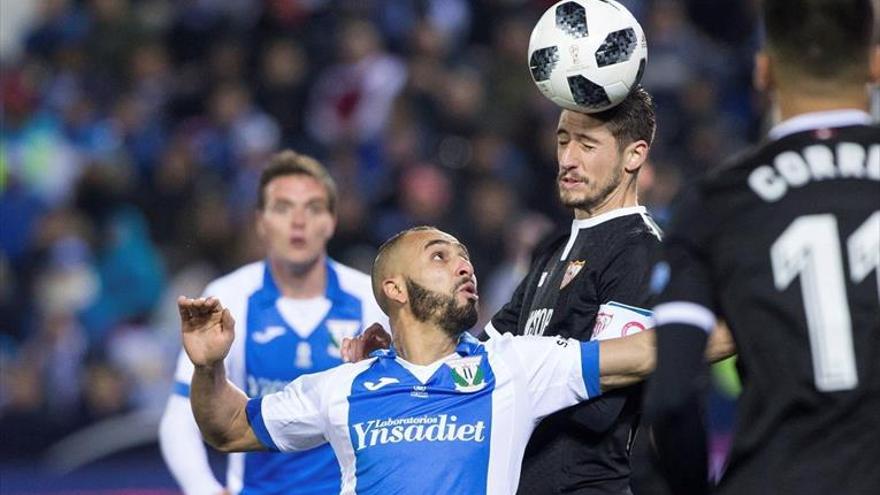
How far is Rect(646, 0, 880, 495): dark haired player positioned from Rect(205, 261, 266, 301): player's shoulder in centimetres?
405

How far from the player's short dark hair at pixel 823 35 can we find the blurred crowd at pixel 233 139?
836 centimetres

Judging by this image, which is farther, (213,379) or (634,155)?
(634,155)

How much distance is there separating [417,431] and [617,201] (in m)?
1.10

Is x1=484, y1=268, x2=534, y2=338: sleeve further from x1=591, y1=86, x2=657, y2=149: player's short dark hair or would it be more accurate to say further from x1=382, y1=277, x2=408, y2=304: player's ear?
x1=591, y1=86, x2=657, y2=149: player's short dark hair

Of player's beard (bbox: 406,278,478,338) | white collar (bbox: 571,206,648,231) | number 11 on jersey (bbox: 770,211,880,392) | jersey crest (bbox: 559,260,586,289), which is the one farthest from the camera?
white collar (bbox: 571,206,648,231)

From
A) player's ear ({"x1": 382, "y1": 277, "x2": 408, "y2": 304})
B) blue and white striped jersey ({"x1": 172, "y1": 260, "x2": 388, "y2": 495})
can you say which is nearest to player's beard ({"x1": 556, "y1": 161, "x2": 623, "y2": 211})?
player's ear ({"x1": 382, "y1": 277, "x2": 408, "y2": 304})

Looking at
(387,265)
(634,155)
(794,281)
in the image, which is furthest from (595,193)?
(794,281)

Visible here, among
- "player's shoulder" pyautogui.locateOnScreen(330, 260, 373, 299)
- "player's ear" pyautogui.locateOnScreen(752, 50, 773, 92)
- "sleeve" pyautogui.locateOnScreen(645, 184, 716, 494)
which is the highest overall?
"player's shoulder" pyautogui.locateOnScreen(330, 260, 373, 299)

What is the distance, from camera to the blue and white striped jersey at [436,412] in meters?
4.91

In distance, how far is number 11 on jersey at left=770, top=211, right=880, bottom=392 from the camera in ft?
11.2

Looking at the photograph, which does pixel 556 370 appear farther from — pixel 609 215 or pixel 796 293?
pixel 796 293

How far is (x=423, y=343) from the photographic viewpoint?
5195mm

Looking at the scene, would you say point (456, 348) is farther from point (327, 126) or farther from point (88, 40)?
point (88, 40)

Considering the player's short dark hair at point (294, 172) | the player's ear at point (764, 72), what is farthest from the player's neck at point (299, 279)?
the player's ear at point (764, 72)
